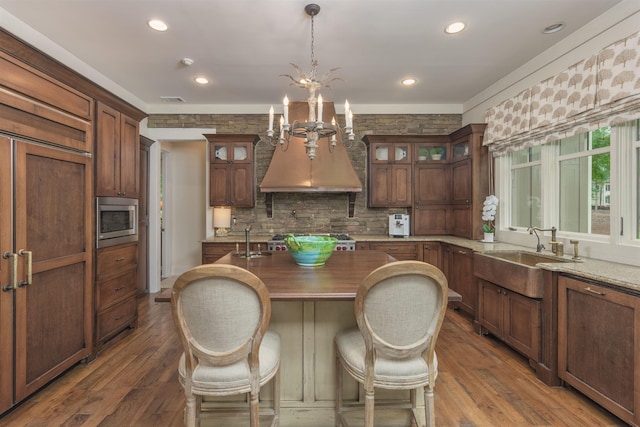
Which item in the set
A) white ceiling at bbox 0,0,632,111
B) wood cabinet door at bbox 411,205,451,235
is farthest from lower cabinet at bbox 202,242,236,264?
wood cabinet door at bbox 411,205,451,235

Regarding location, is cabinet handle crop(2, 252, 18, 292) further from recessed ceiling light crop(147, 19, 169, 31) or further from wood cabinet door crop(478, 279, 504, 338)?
wood cabinet door crop(478, 279, 504, 338)

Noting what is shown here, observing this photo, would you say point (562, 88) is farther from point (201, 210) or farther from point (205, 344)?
point (201, 210)

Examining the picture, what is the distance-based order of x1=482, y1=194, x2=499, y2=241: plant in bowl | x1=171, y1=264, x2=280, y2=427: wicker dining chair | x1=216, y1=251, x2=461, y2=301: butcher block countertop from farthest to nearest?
x1=482, y1=194, x2=499, y2=241: plant in bowl < x1=216, y1=251, x2=461, y2=301: butcher block countertop < x1=171, y1=264, x2=280, y2=427: wicker dining chair

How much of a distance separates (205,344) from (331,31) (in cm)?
260

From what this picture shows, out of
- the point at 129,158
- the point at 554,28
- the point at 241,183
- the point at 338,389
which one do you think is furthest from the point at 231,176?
the point at 554,28

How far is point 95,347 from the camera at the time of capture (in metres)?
2.64

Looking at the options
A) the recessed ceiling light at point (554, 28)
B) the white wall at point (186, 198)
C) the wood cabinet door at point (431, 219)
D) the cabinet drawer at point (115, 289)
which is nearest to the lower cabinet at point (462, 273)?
the wood cabinet door at point (431, 219)

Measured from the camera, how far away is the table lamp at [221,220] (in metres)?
4.53

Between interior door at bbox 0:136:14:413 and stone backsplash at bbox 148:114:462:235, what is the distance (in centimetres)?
291

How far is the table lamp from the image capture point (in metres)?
4.53

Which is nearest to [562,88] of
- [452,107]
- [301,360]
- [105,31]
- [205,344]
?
[452,107]

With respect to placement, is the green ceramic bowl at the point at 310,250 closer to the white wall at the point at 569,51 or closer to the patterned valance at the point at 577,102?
the patterned valance at the point at 577,102

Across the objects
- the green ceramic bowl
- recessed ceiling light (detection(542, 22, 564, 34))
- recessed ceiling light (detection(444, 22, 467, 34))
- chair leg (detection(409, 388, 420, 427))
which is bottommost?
chair leg (detection(409, 388, 420, 427))

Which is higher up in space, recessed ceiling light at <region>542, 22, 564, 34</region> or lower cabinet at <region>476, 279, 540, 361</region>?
recessed ceiling light at <region>542, 22, 564, 34</region>
